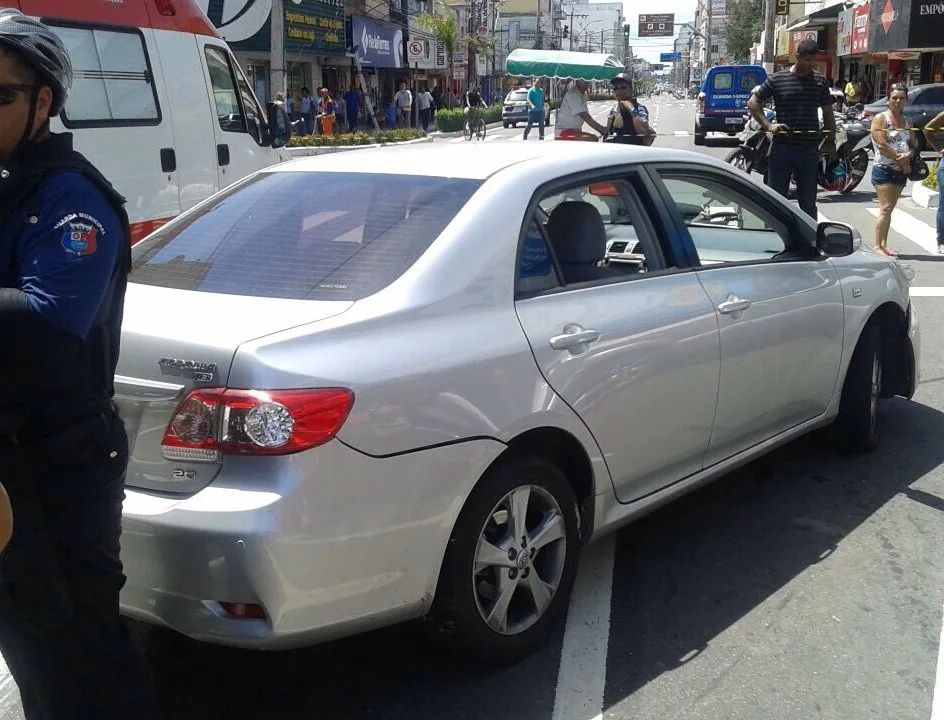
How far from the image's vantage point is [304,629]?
272cm

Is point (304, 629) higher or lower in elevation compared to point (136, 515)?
lower

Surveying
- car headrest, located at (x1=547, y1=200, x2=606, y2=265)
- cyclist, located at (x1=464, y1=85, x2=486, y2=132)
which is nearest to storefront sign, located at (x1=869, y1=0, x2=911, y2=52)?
cyclist, located at (x1=464, y1=85, x2=486, y2=132)

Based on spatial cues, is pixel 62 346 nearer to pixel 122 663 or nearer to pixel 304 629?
pixel 122 663

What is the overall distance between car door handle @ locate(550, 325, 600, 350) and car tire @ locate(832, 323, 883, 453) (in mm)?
2036

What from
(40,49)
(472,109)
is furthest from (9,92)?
(472,109)

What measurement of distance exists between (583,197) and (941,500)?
214 cm

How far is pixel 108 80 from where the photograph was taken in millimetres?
7402

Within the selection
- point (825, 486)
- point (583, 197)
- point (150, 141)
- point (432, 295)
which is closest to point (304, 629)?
point (432, 295)

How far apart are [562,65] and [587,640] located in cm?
3656

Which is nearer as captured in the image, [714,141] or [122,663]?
[122,663]

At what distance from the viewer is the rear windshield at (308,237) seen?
313cm

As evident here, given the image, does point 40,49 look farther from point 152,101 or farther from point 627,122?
point 627,122

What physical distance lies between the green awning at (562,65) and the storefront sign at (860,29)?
9.24 meters

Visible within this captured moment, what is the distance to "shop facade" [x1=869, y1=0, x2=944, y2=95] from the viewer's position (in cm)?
3281
